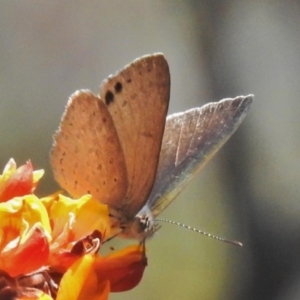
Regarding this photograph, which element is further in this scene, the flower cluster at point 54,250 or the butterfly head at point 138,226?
the butterfly head at point 138,226

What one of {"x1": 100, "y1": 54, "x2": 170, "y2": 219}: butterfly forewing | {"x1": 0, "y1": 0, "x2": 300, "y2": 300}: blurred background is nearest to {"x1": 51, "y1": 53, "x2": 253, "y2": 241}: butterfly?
{"x1": 100, "y1": 54, "x2": 170, "y2": 219}: butterfly forewing

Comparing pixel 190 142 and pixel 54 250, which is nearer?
pixel 54 250

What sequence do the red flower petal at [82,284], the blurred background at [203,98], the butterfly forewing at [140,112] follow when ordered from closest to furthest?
the red flower petal at [82,284] < the butterfly forewing at [140,112] < the blurred background at [203,98]

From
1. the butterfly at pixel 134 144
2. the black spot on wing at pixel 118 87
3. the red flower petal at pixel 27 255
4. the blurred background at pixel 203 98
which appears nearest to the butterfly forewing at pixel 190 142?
the butterfly at pixel 134 144

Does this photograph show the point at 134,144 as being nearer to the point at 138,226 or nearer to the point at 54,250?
the point at 138,226

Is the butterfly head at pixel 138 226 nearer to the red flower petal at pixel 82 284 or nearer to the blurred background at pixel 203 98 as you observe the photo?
the red flower petal at pixel 82 284

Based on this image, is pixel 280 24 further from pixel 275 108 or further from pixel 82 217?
pixel 82 217

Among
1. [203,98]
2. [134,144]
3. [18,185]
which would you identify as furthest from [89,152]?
[203,98]
